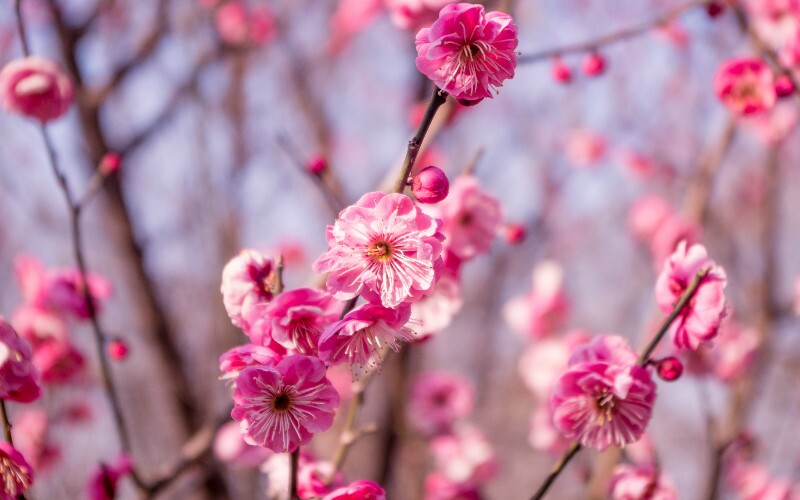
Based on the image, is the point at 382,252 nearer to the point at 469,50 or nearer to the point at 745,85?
the point at 469,50

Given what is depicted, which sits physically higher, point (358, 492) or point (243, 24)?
point (243, 24)

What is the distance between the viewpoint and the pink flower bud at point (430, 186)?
1.03 m

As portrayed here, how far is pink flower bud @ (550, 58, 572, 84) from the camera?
206 centimetres

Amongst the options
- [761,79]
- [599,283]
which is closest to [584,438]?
[761,79]

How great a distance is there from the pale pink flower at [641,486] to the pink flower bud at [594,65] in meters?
1.07

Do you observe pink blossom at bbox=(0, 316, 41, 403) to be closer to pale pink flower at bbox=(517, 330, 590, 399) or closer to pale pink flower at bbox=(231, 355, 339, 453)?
pale pink flower at bbox=(231, 355, 339, 453)

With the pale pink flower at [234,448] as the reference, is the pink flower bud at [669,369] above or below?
above

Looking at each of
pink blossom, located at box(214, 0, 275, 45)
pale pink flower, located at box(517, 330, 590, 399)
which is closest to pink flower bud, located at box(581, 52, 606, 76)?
pale pink flower, located at box(517, 330, 590, 399)

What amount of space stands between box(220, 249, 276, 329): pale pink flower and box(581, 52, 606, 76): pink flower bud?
1233 mm

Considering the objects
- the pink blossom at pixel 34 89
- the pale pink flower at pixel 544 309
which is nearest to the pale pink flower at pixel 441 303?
the pink blossom at pixel 34 89

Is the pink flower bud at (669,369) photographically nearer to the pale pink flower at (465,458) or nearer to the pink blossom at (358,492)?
the pink blossom at (358,492)

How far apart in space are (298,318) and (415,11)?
46.3 inches

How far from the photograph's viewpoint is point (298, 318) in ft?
3.45

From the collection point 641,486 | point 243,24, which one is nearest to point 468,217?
point 641,486
